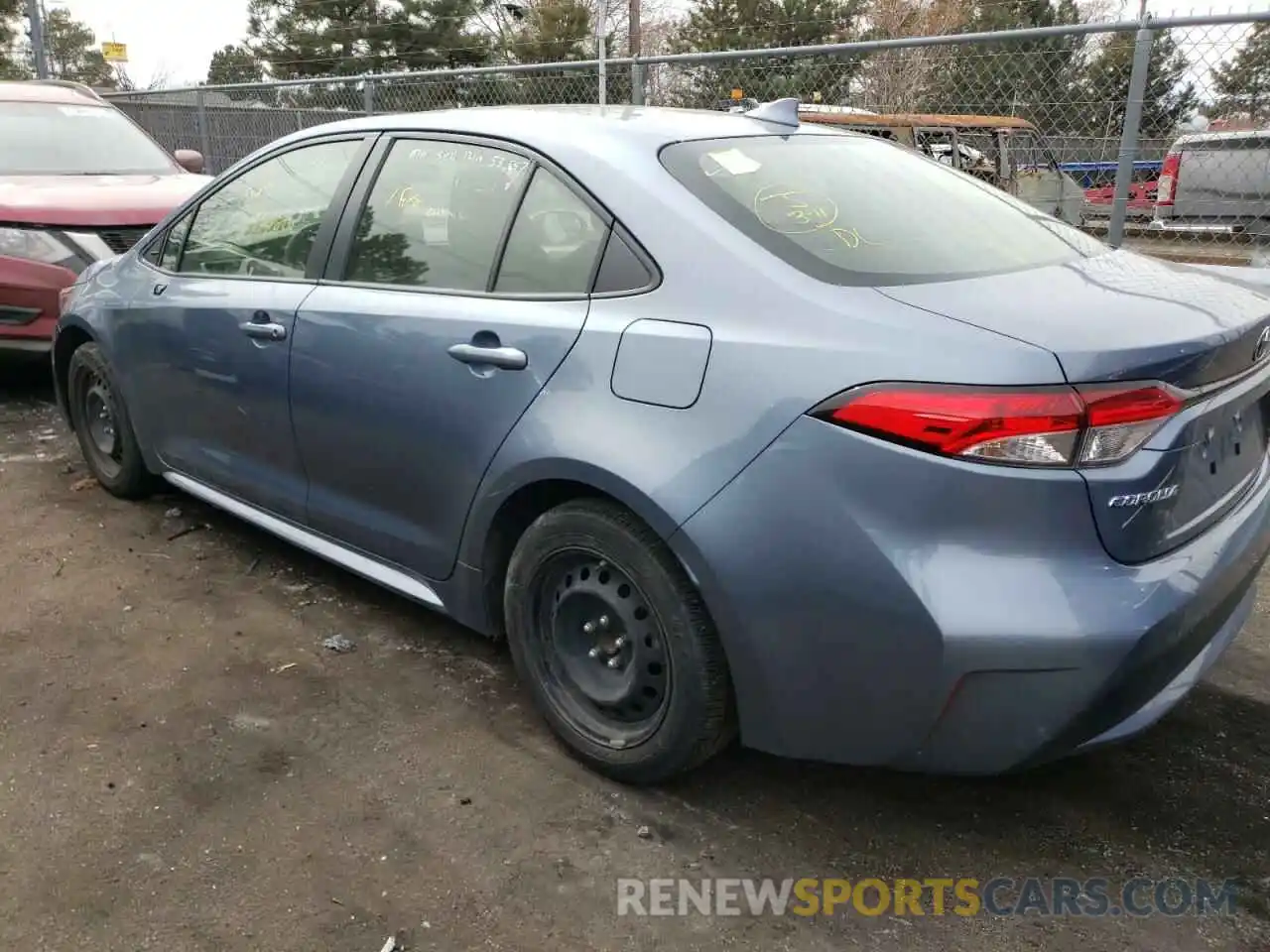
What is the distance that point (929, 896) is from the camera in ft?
7.36

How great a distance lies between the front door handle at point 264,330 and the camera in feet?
10.5

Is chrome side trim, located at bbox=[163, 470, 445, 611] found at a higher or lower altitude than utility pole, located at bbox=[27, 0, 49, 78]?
lower

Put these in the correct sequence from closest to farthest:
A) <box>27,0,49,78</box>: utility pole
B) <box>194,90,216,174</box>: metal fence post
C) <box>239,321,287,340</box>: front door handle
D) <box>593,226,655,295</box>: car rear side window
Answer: <box>593,226,655,295</box>: car rear side window, <box>239,321,287,340</box>: front door handle, <box>194,90,216,174</box>: metal fence post, <box>27,0,49,78</box>: utility pole

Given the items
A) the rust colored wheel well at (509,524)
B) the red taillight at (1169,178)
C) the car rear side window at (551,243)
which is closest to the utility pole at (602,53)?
the red taillight at (1169,178)

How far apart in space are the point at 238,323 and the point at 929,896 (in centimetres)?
264

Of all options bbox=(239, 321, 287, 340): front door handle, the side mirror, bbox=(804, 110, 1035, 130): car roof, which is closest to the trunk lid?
bbox=(239, 321, 287, 340): front door handle

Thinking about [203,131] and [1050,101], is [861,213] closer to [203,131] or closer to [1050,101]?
[1050,101]

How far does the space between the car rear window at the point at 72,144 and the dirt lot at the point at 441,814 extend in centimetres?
438

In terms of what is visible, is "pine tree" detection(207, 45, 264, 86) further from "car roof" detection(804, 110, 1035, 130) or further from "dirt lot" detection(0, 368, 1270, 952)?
"dirt lot" detection(0, 368, 1270, 952)

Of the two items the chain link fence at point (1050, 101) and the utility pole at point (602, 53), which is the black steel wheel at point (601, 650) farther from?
the utility pole at point (602, 53)

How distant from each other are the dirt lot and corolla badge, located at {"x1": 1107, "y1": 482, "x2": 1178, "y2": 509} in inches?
35.0

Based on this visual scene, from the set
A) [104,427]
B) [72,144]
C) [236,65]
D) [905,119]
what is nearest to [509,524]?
[104,427]

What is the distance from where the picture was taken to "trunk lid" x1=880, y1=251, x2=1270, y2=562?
196 centimetres

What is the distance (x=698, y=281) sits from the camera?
2301mm
